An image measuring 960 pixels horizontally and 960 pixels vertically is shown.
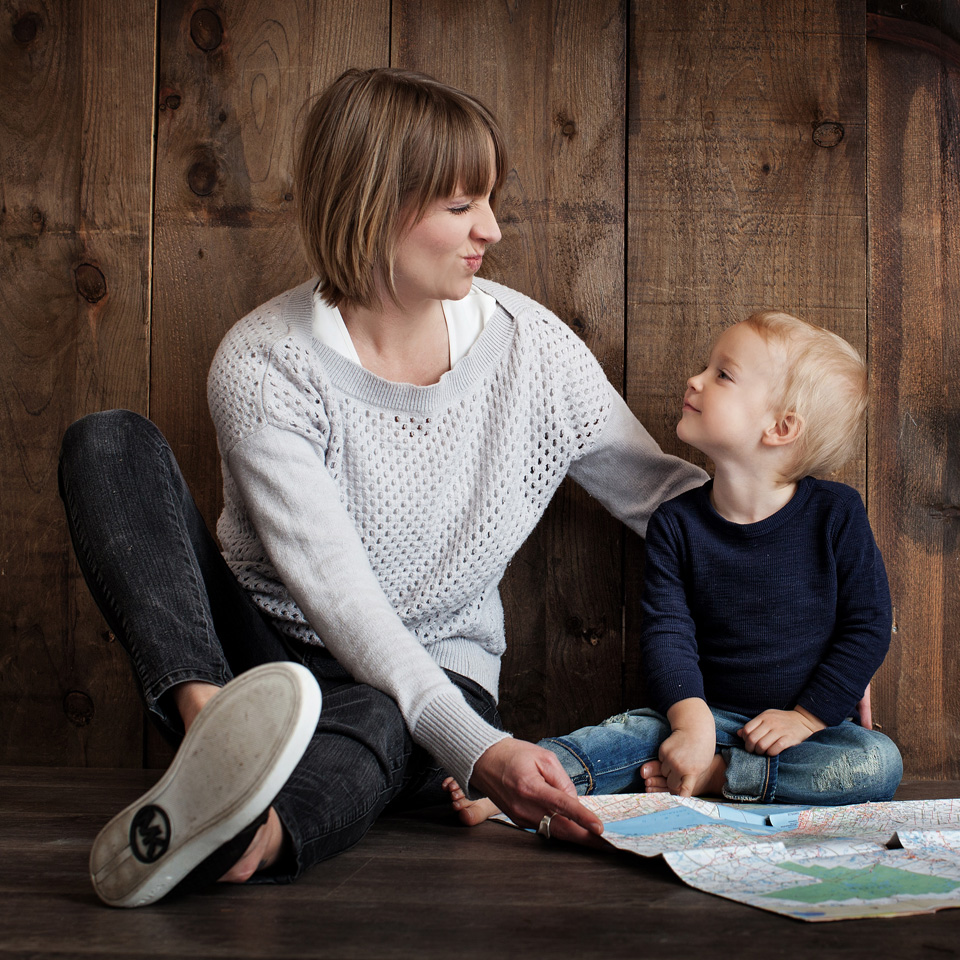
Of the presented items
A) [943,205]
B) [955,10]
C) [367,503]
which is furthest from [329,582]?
[955,10]

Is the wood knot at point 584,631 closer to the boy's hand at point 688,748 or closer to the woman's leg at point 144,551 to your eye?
the boy's hand at point 688,748

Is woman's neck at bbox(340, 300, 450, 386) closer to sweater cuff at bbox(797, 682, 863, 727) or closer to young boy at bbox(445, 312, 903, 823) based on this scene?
young boy at bbox(445, 312, 903, 823)

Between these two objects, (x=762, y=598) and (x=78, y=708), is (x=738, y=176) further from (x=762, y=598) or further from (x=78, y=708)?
(x=78, y=708)

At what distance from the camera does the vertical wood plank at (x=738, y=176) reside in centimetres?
137

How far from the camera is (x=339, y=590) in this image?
990 mm

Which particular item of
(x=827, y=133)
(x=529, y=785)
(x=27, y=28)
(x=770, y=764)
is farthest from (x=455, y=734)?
(x=27, y=28)

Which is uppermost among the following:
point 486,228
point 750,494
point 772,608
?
point 486,228

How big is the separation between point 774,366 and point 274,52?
2.91 ft

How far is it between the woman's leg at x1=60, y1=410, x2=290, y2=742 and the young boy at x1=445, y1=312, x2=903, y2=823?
0.49m

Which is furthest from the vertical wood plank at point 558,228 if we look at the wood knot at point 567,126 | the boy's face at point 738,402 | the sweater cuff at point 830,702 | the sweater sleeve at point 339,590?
the sweater sleeve at point 339,590

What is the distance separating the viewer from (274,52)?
1.38m

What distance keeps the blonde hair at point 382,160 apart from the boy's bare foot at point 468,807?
0.61 metres

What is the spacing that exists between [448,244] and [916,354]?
762 mm

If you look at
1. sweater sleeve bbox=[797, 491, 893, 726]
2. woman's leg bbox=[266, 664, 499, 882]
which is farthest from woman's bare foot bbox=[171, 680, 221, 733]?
sweater sleeve bbox=[797, 491, 893, 726]
